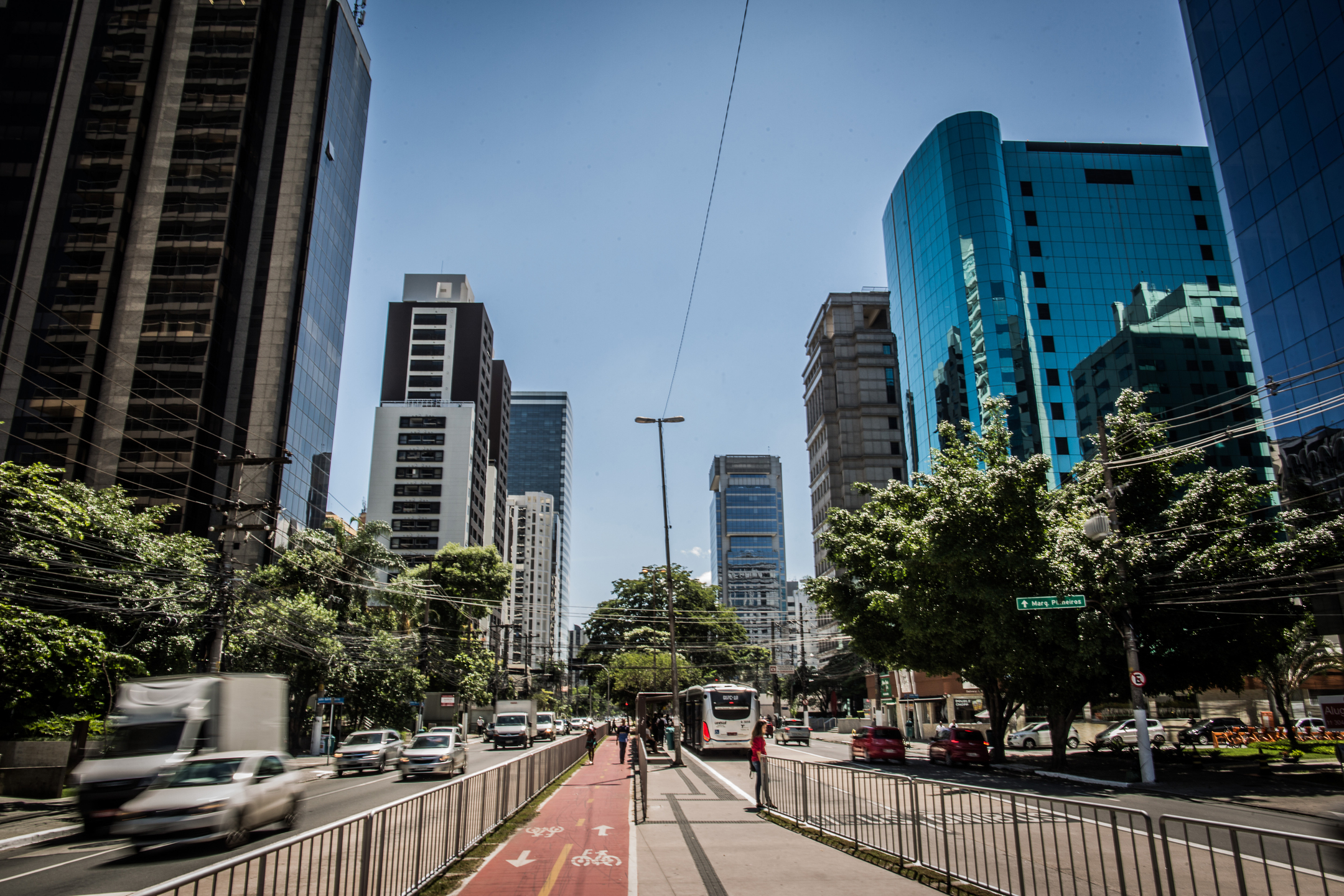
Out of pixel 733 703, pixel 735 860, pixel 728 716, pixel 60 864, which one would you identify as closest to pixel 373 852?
pixel 735 860

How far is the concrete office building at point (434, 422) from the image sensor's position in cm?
10144

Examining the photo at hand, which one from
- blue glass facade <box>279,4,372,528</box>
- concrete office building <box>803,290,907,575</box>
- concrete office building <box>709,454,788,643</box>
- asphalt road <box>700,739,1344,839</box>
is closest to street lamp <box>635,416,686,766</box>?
asphalt road <box>700,739,1344,839</box>

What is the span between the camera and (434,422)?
→ 104m

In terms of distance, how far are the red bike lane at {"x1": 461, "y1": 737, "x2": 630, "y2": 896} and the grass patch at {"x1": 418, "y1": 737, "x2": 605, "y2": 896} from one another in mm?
140

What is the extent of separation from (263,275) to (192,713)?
55541mm

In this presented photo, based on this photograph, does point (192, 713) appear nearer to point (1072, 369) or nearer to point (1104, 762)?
point (1104, 762)

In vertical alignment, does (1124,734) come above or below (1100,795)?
below

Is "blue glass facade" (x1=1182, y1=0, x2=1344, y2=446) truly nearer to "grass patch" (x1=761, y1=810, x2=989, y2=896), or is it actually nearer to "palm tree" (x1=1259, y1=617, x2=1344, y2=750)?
"palm tree" (x1=1259, y1=617, x2=1344, y2=750)

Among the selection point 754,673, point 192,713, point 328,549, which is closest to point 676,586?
point 754,673

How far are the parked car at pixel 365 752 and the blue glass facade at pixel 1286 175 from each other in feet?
118

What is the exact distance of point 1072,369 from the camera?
235 ft

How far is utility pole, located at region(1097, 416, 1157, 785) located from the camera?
21328 mm

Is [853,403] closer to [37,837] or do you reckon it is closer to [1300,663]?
[1300,663]

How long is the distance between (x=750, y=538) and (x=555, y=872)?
181m
